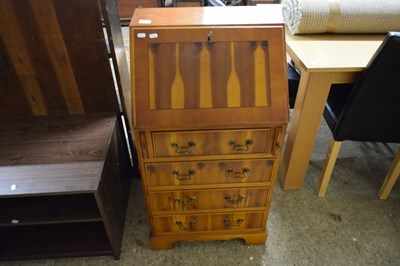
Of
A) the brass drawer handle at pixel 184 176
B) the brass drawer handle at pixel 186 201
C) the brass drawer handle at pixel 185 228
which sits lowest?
the brass drawer handle at pixel 185 228

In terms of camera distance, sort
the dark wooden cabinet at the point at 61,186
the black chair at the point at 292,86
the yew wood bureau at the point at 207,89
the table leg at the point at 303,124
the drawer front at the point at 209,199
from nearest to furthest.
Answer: the yew wood bureau at the point at 207,89 < the dark wooden cabinet at the point at 61,186 < the drawer front at the point at 209,199 < the table leg at the point at 303,124 < the black chair at the point at 292,86

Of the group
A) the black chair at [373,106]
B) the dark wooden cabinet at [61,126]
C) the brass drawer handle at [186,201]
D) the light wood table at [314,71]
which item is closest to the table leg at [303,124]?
the light wood table at [314,71]

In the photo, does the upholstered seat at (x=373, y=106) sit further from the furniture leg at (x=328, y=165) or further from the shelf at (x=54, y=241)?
the shelf at (x=54, y=241)

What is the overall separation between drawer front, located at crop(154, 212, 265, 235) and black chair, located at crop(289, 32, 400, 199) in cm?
53

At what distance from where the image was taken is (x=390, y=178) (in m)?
1.49

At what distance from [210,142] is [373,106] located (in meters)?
0.75

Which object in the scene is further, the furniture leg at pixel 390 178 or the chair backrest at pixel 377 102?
the furniture leg at pixel 390 178

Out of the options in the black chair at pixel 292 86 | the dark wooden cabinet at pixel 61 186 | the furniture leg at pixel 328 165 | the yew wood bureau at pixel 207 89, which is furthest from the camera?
the black chair at pixel 292 86

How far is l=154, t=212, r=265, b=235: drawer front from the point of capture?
4.00 ft

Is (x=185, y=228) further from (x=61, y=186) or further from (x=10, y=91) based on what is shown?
(x=10, y=91)

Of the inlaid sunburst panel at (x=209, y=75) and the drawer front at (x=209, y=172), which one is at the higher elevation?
the inlaid sunburst panel at (x=209, y=75)

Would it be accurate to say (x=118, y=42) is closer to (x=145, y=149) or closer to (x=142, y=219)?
(x=145, y=149)

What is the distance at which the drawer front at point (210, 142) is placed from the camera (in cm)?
95

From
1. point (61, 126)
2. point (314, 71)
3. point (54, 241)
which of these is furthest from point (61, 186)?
point (314, 71)
